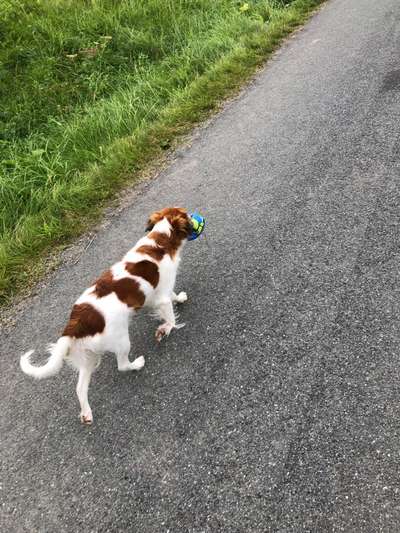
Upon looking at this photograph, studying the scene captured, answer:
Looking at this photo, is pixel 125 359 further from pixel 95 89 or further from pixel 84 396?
pixel 95 89

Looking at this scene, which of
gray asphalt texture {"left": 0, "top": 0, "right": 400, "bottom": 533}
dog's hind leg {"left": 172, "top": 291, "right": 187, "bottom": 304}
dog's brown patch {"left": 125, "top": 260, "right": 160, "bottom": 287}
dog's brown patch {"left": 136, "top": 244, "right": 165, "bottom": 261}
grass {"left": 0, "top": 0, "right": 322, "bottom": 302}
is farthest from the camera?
grass {"left": 0, "top": 0, "right": 322, "bottom": 302}

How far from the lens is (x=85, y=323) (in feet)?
8.78

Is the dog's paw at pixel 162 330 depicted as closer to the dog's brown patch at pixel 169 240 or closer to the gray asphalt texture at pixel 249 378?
the gray asphalt texture at pixel 249 378

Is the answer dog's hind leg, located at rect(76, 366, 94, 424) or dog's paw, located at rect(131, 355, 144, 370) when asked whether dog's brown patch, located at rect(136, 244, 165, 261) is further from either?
dog's hind leg, located at rect(76, 366, 94, 424)

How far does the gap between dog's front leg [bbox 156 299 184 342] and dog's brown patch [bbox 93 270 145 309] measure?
0.83 feet

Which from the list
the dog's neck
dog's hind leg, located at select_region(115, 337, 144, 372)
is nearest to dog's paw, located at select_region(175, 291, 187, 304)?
the dog's neck

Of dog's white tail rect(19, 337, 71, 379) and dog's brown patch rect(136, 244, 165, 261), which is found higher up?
dog's brown patch rect(136, 244, 165, 261)

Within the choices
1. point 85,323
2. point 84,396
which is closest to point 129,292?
point 85,323

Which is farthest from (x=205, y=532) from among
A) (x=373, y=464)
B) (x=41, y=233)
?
(x=41, y=233)

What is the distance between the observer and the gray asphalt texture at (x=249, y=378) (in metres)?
2.26

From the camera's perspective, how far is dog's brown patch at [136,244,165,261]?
123 inches

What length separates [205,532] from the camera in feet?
→ 7.13

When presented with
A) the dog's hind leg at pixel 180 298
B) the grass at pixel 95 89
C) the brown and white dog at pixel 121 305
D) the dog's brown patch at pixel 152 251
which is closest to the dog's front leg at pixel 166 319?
the brown and white dog at pixel 121 305

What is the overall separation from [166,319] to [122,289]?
495 mm
